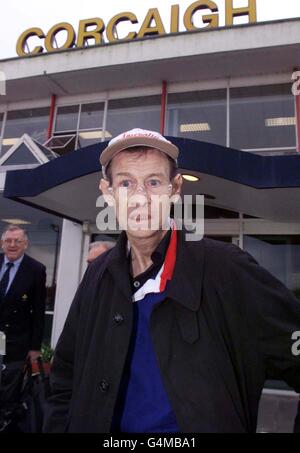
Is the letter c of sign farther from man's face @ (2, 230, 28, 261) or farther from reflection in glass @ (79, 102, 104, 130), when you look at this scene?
man's face @ (2, 230, 28, 261)

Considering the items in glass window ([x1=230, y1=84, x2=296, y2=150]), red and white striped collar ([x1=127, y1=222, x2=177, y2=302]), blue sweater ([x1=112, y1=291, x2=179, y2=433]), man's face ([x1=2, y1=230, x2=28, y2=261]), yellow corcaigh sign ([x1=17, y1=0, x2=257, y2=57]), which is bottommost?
blue sweater ([x1=112, y1=291, x2=179, y2=433])

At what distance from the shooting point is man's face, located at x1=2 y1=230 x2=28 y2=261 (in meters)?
4.12

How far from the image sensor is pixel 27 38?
995cm

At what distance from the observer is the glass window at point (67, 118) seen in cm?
923

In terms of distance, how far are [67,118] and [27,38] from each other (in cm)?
278

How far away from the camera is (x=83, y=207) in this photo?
255 inches

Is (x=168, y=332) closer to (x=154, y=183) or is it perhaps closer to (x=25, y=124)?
(x=154, y=183)

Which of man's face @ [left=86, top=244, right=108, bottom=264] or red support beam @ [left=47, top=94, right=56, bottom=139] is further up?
red support beam @ [left=47, top=94, right=56, bottom=139]

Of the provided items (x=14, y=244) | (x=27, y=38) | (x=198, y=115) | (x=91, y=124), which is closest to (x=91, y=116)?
(x=91, y=124)

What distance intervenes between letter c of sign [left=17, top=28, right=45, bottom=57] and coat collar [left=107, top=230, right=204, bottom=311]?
9.96 metres

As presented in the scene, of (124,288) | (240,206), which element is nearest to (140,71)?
(240,206)

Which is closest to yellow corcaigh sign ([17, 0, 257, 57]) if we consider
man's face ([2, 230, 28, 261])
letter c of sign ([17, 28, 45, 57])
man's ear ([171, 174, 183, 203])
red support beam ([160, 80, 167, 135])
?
letter c of sign ([17, 28, 45, 57])
